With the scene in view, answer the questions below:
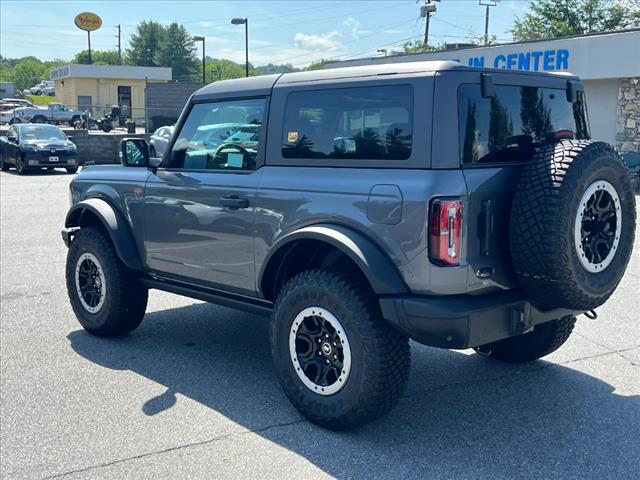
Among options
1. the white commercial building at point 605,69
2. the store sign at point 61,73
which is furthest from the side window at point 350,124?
the store sign at point 61,73

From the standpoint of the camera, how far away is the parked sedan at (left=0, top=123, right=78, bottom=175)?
2044 cm

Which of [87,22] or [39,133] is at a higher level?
[87,22]

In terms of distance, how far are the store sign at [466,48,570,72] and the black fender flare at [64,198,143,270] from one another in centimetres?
1709

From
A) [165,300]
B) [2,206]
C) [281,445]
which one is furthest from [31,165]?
[281,445]

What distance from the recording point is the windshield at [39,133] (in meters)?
21.2

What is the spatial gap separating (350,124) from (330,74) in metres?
0.41

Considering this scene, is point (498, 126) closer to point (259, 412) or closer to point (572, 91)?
point (572, 91)

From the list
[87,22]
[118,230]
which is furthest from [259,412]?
[87,22]

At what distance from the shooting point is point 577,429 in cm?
394

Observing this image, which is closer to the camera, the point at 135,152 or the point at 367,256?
the point at 367,256

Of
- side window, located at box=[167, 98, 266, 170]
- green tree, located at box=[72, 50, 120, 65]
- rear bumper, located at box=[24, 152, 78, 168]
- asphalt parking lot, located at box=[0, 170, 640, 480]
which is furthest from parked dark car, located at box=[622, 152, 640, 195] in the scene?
green tree, located at box=[72, 50, 120, 65]

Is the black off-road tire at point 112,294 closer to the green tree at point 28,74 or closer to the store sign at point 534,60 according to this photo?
the store sign at point 534,60

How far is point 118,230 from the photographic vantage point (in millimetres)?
5324

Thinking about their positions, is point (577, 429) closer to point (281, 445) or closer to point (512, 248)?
point (512, 248)
